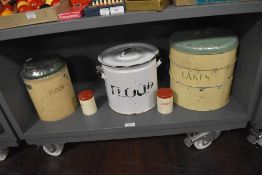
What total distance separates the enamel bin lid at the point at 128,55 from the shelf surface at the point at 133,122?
0.22 m

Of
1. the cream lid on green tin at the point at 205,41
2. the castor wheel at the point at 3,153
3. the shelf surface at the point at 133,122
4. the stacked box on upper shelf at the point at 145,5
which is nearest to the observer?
the stacked box on upper shelf at the point at 145,5

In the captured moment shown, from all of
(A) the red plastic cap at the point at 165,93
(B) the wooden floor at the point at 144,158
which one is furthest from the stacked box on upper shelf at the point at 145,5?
(B) the wooden floor at the point at 144,158

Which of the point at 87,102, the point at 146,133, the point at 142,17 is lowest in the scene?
the point at 146,133

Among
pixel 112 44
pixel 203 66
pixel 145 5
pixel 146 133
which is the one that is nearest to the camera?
pixel 145 5

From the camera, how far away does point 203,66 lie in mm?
808

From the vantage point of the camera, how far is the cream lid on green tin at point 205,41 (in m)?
0.78

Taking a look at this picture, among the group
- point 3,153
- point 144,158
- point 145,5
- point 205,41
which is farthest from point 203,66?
point 3,153

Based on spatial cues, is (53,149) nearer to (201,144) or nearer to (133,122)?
(133,122)

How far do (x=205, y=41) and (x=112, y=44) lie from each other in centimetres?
44

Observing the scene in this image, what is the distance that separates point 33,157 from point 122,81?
0.53 m

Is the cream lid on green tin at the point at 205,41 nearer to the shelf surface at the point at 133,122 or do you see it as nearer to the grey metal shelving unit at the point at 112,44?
the grey metal shelving unit at the point at 112,44

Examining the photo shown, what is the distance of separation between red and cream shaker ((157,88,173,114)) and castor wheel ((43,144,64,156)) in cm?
44

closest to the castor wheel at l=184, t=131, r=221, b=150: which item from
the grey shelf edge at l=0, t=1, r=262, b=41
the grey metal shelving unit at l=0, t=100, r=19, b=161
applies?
the grey shelf edge at l=0, t=1, r=262, b=41

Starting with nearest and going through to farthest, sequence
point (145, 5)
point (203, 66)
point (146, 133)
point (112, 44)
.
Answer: point (145, 5) < point (203, 66) < point (146, 133) < point (112, 44)
